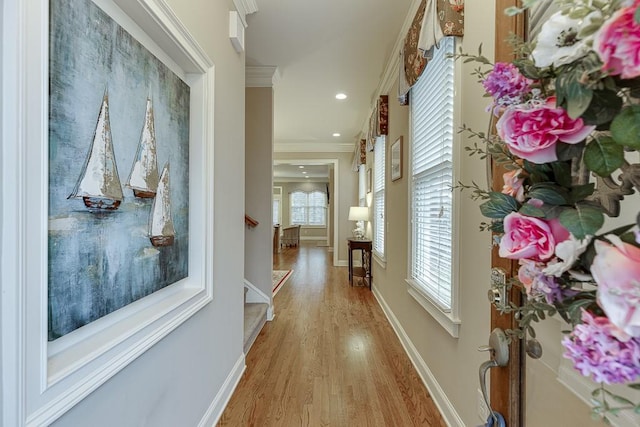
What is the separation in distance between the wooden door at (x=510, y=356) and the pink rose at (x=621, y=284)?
0.61 meters

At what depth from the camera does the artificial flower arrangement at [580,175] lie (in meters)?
→ 0.36

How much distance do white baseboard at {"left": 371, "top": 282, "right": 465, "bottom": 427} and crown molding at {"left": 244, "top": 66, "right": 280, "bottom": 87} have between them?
9.38ft

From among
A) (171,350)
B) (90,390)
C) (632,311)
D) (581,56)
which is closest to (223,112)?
(171,350)

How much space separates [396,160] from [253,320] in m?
2.09

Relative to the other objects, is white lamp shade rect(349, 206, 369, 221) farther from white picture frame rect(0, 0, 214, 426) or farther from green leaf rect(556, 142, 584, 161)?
green leaf rect(556, 142, 584, 161)

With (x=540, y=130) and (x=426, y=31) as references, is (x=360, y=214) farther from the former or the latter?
(x=540, y=130)

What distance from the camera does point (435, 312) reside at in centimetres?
187

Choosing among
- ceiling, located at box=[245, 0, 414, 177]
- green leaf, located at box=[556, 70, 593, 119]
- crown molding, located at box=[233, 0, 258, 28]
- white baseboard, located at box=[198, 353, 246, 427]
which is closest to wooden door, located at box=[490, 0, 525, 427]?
green leaf, located at box=[556, 70, 593, 119]

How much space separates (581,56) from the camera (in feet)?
1.33

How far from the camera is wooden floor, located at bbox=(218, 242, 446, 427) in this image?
1.82 metres

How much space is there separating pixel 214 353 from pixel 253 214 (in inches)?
71.9

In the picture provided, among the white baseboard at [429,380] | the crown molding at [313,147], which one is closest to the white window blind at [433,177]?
the white baseboard at [429,380]

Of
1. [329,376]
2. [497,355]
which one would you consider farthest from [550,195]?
[329,376]

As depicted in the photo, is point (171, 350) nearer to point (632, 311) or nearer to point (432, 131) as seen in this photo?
Result: point (632, 311)
